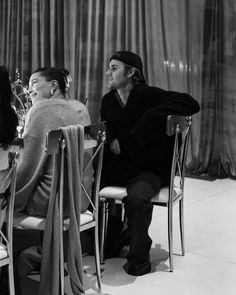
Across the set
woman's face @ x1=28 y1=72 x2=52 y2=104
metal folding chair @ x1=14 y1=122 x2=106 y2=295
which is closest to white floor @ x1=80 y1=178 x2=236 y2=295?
metal folding chair @ x1=14 y1=122 x2=106 y2=295

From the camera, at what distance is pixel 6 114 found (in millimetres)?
2098

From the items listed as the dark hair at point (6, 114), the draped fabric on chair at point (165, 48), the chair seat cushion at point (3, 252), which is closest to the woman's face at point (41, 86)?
the dark hair at point (6, 114)

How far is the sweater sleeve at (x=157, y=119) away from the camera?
115 inches

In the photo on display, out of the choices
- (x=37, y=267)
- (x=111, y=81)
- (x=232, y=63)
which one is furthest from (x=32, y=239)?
(x=232, y=63)

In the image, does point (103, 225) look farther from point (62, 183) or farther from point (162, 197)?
point (62, 183)

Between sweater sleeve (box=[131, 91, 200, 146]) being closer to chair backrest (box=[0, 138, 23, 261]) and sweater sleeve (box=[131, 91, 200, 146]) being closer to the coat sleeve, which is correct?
the coat sleeve

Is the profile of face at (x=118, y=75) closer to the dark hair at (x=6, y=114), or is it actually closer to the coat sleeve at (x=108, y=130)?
the coat sleeve at (x=108, y=130)

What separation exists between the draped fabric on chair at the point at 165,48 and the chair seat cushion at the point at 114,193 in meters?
2.49

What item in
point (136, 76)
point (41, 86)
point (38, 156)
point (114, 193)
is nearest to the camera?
point (38, 156)

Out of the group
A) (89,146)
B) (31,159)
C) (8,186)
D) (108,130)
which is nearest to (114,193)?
(108,130)

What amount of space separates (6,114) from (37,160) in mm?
360

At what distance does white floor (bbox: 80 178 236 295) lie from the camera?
272 centimetres

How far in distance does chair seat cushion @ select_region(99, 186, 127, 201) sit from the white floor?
40cm

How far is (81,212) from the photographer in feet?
8.45
